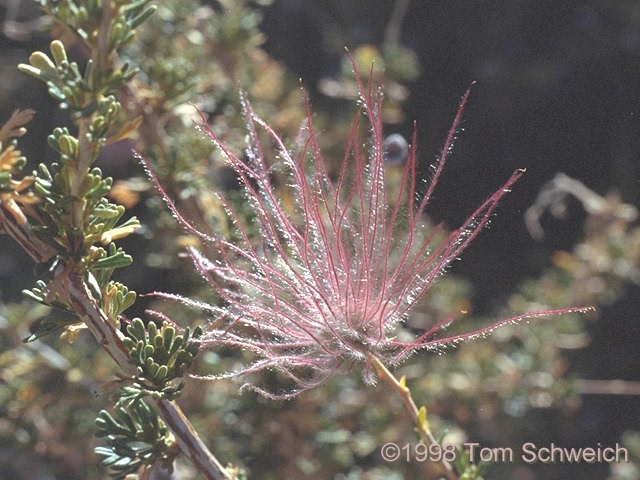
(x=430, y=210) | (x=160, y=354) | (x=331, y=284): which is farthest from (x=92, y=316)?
(x=430, y=210)

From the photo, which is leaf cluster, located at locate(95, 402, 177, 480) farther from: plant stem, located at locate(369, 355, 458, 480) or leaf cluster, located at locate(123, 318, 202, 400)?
plant stem, located at locate(369, 355, 458, 480)

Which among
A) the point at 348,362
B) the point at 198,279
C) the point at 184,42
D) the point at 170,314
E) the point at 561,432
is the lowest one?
the point at 561,432

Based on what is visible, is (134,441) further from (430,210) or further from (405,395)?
(430,210)

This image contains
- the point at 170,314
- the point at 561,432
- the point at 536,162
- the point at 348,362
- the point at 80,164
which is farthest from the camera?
the point at 536,162

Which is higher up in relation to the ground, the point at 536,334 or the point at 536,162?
the point at 536,162

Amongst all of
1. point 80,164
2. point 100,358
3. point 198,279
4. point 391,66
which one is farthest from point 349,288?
point 391,66

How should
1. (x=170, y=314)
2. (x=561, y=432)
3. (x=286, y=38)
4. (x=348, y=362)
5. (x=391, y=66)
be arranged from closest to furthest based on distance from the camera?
(x=348, y=362), (x=170, y=314), (x=391, y=66), (x=561, y=432), (x=286, y=38)

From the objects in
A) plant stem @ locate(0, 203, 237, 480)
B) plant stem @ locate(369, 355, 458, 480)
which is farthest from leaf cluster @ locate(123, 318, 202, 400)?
plant stem @ locate(369, 355, 458, 480)

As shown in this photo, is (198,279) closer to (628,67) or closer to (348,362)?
(348,362)
